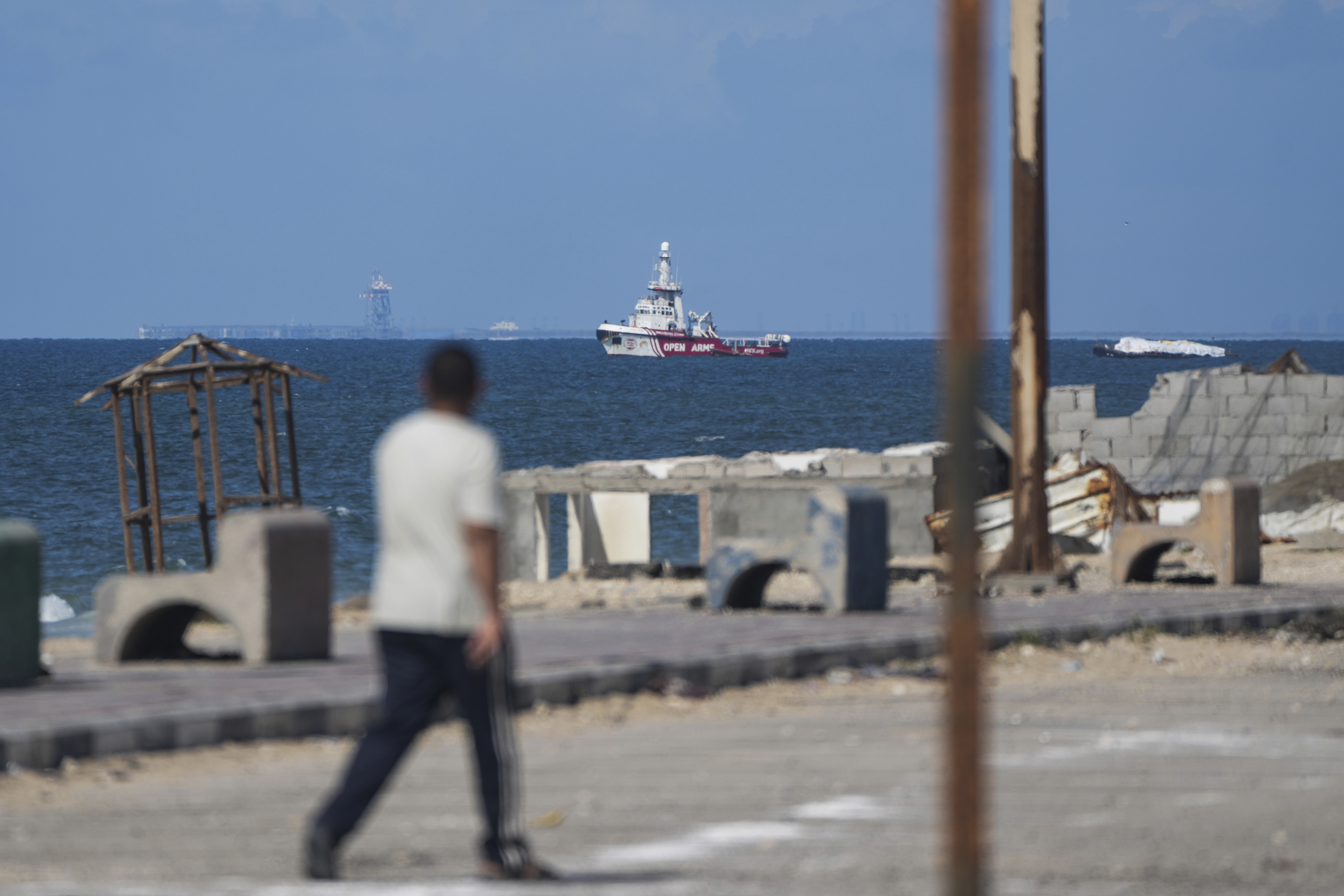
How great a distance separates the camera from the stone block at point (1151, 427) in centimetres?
2734

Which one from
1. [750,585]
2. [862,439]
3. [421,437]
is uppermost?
[421,437]

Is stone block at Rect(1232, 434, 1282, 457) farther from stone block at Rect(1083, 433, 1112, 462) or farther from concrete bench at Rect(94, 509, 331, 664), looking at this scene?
concrete bench at Rect(94, 509, 331, 664)

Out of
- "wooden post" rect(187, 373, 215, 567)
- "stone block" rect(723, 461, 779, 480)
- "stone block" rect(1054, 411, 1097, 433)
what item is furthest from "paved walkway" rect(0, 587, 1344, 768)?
"stone block" rect(1054, 411, 1097, 433)

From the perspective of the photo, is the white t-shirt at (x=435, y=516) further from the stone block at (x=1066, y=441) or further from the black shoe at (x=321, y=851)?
the stone block at (x=1066, y=441)

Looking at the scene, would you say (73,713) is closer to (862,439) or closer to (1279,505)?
(1279,505)

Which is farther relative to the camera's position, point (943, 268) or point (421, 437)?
point (421, 437)

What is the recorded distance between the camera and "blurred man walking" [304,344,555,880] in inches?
210

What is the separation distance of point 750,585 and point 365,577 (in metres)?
15.7

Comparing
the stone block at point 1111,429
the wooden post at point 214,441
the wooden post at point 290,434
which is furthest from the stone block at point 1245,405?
the wooden post at point 214,441

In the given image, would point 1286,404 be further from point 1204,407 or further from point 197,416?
point 197,416

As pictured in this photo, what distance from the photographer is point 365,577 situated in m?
28.4

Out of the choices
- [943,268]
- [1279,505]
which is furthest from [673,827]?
[1279,505]

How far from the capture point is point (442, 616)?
212 inches

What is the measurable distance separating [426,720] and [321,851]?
49cm
